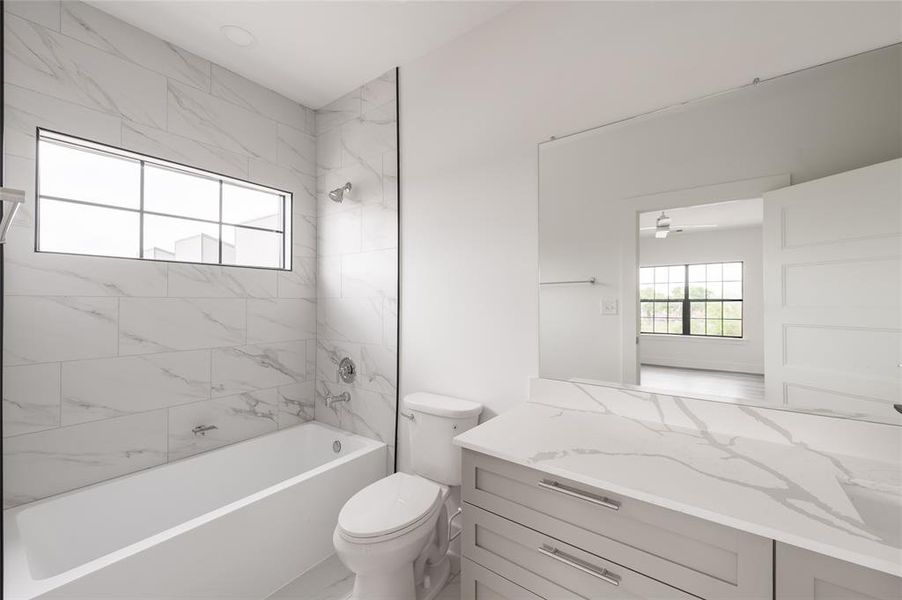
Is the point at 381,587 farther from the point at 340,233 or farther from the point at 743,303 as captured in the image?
the point at 340,233

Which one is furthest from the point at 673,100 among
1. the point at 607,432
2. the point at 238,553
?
the point at 238,553

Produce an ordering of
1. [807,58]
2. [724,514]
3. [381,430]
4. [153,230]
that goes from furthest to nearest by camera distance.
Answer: [381,430]
[153,230]
[807,58]
[724,514]

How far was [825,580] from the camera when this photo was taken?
0.80m

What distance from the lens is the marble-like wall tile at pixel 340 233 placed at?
2.52m

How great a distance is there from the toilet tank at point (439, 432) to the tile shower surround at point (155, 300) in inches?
16.3

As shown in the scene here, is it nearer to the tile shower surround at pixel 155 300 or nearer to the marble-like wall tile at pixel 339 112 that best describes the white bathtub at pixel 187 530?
the tile shower surround at pixel 155 300

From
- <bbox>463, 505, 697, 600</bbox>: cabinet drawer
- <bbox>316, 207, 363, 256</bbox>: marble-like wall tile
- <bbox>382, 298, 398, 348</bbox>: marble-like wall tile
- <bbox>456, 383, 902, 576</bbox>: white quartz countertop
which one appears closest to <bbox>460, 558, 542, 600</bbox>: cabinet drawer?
<bbox>463, 505, 697, 600</bbox>: cabinet drawer

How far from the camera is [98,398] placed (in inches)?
72.2

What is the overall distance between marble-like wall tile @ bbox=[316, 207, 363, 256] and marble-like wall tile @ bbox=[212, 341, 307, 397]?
2.33 ft

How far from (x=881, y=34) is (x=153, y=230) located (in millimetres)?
3130

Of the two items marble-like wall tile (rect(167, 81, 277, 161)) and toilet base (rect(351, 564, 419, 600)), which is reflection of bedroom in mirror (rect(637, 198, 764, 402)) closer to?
toilet base (rect(351, 564, 419, 600))

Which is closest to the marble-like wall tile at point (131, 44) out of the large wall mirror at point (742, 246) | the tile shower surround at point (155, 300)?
the tile shower surround at point (155, 300)

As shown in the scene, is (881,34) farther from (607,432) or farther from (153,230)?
(153,230)

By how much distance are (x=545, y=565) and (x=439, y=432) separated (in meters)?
0.83
